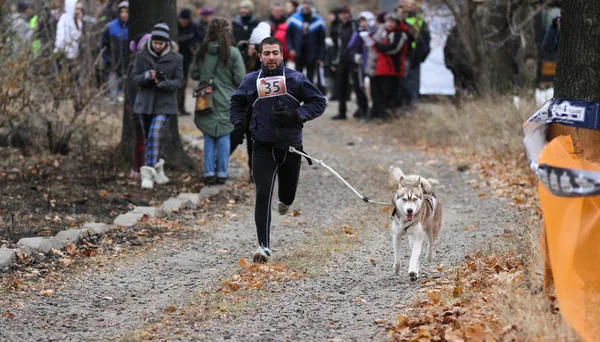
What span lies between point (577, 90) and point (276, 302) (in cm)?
290

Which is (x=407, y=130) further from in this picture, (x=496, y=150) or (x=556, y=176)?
(x=556, y=176)

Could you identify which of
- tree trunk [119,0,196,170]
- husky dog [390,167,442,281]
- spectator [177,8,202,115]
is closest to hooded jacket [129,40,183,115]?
tree trunk [119,0,196,170]

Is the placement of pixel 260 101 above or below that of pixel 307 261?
above

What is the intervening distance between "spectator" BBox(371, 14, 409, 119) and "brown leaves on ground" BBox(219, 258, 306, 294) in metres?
11.5

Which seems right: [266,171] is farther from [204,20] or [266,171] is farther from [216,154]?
[204,20]

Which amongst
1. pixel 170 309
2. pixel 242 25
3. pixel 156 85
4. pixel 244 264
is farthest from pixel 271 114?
pixel 242 25

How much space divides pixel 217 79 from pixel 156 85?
2.85ft

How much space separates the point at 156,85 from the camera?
12375mm

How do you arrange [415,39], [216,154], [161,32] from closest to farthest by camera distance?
[161,32] < [216,154] < [415,39]

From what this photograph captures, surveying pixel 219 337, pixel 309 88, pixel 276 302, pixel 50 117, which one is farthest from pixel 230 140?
pixel 219 337

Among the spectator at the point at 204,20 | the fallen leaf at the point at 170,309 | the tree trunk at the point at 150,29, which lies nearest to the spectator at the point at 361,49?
the spectator at the point at 204,20

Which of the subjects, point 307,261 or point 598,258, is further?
point 307,261

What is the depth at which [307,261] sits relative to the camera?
29.5 ft

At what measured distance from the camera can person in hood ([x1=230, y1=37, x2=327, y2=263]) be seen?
8594 millimetres
